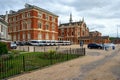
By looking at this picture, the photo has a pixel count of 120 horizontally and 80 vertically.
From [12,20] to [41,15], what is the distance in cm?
1416

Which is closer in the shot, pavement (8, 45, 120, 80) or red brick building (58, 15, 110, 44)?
pavement (8, 45, 120, 80)

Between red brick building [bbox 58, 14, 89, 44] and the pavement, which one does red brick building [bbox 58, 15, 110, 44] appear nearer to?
red brick building [bbox 58, 14, 89, 44]

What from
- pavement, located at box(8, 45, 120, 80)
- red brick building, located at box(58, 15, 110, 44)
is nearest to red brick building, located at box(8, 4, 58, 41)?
red brick building, located at box(58, 15, 110, 44)

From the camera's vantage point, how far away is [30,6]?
202 feet

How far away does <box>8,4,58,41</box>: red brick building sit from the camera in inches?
2386

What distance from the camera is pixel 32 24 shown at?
60.6 meters

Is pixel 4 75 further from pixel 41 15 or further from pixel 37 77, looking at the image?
pixel 41 15

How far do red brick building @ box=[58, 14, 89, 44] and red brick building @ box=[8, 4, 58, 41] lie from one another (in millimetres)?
21579

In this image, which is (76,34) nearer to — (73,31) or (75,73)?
(73,31)

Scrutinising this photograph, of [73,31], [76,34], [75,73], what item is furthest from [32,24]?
[75,73]

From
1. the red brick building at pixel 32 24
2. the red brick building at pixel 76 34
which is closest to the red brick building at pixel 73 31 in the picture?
the red brick building at pixel 76 34

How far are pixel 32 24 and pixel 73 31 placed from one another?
35909mm

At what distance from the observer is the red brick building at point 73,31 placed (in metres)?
92.1

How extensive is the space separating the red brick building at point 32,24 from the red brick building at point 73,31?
2158 cm
